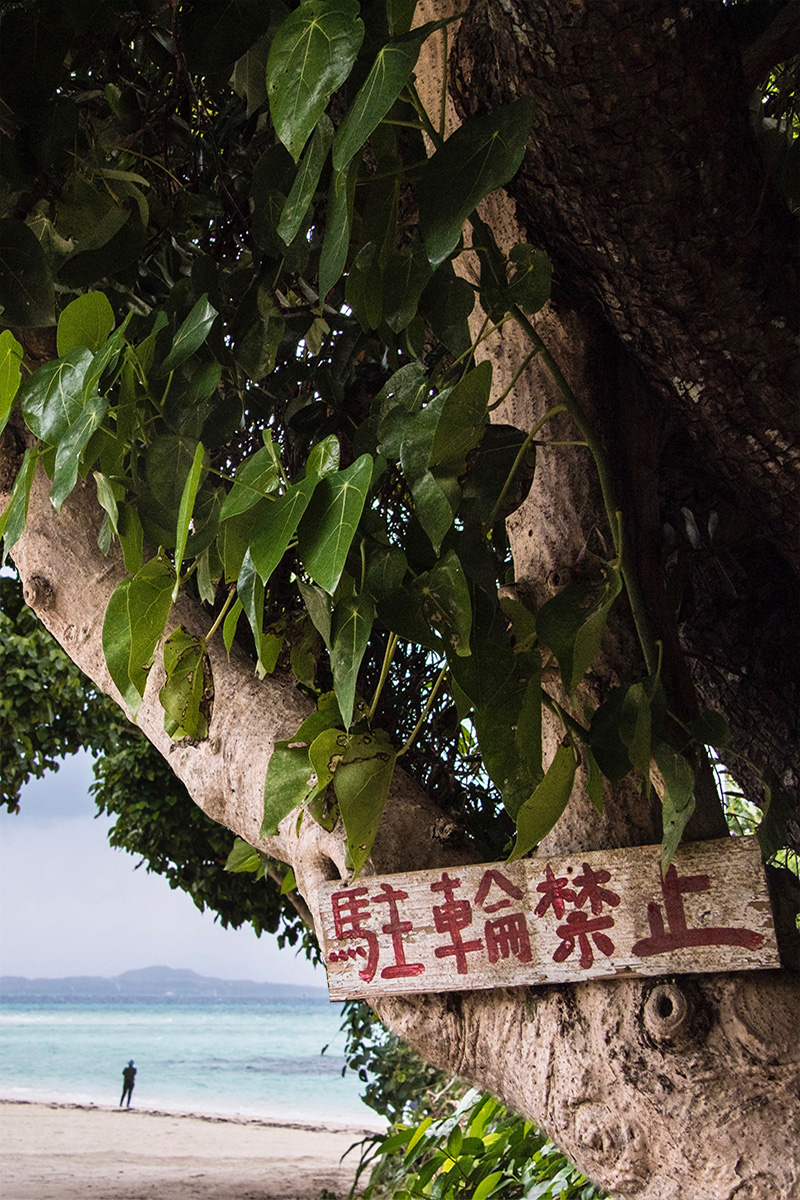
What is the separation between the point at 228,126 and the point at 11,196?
20.0 inches

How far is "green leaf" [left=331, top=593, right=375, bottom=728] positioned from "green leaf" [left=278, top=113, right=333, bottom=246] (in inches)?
7.9

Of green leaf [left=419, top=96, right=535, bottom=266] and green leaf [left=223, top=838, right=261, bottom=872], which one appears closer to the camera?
green leaf [left=419, top=96, right=535, bottom=266]

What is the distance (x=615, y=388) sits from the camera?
0.83 m

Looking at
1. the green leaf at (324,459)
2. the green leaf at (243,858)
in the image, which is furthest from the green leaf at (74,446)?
the green leaf at (243,858)

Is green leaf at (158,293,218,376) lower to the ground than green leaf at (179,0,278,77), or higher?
lower

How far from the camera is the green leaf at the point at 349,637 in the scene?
1.82ft

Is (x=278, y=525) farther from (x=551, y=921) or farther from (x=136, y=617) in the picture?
(x=551, y=921)

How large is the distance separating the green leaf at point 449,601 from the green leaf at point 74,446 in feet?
0.64

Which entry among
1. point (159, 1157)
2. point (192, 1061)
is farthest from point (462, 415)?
point (192, 1061)

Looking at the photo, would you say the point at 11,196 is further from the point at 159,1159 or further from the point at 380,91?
the point at 159,1159

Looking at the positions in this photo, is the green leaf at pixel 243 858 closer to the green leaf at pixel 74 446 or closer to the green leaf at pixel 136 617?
the green leaf at pixel 136 617

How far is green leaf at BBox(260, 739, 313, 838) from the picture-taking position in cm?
71

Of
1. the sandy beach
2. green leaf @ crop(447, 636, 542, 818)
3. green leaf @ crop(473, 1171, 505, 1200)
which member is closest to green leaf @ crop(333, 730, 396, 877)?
green leaf @ crop(447, 636, 542, 818)

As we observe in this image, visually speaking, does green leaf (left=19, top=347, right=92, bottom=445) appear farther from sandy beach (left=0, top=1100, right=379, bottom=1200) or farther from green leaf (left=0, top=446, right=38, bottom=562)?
sandy beach (left=0, top=1100, right=379, bottom=1200)
